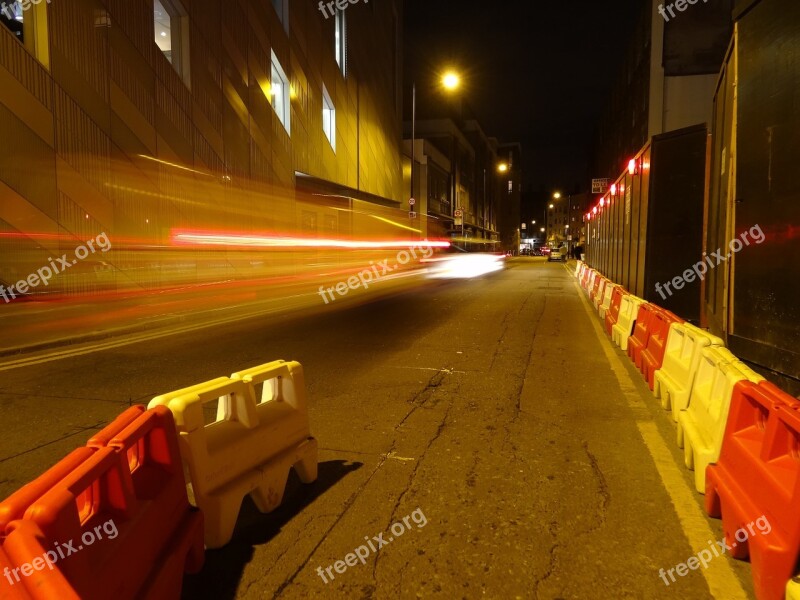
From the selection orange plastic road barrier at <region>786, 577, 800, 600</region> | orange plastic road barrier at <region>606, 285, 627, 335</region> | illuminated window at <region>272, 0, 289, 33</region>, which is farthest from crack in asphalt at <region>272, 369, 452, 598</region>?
illuminated window at <region>272, 0, 289, 33</region>

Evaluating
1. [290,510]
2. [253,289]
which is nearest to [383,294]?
[253,289]

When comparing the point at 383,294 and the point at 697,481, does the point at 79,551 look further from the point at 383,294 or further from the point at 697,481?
the point at 383,294

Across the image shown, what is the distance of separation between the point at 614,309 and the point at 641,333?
2.83m

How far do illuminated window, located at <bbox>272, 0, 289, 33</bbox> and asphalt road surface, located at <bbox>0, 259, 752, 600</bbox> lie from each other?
22.8 metres


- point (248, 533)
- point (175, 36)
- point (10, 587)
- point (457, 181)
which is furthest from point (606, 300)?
point (457, 181)

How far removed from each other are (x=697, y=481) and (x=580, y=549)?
1149mm

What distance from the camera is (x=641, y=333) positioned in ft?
23.5

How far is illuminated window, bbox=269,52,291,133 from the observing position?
25.8m

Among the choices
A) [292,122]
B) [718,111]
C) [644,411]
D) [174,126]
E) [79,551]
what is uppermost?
[292,122]

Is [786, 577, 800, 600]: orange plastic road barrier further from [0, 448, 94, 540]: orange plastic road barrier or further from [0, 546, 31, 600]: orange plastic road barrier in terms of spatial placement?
[0, 448, 94, 540]: orange plastic road barrier

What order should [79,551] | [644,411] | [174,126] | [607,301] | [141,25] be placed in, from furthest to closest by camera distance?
[174,126], [141,25], [607,301], [644,411], [79,551]

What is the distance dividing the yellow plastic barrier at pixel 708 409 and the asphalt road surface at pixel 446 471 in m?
0.20

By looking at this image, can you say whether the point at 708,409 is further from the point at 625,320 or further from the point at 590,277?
the point at 590,277

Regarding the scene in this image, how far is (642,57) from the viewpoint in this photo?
31.7m
